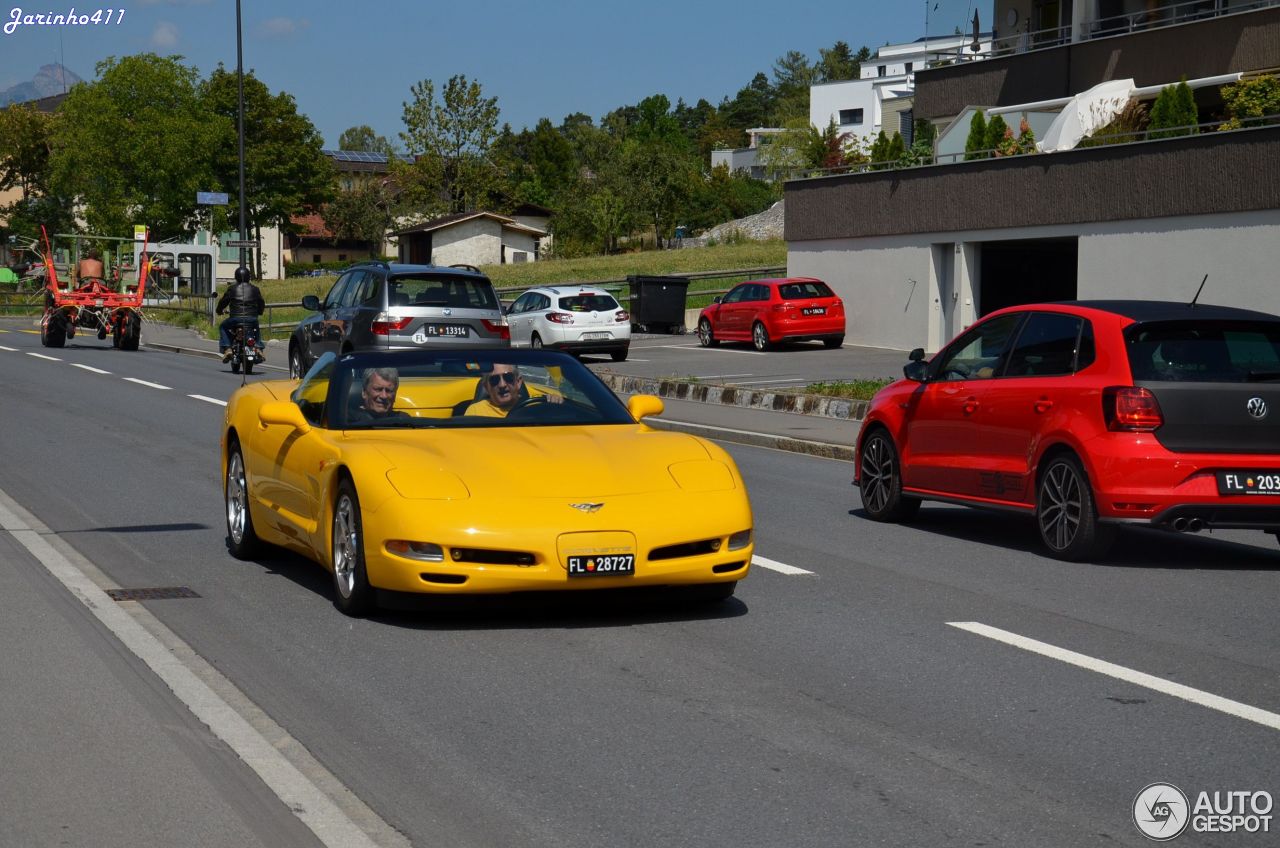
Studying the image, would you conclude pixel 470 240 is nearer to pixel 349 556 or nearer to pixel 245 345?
pixel 245 345

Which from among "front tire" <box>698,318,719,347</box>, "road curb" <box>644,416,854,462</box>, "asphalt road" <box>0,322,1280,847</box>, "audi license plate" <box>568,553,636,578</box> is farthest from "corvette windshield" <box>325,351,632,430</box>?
"front tire" <box>698,318,719,347</box>

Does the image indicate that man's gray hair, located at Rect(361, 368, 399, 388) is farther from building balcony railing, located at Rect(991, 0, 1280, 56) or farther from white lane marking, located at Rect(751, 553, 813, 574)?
building balcony railing, located at Rect(991, 0, 1280, 56)

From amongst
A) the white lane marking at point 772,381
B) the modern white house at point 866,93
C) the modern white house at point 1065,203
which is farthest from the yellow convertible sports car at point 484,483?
the modern white house at point 866,93

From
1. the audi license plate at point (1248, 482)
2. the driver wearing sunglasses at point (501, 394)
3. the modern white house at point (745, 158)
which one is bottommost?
the audi license plate at point (1248, 482)

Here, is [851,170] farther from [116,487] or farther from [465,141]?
[465,141]

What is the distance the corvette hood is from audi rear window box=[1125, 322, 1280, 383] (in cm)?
304

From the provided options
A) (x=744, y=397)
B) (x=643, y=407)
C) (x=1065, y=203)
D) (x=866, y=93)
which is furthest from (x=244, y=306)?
(x=866, y=93)

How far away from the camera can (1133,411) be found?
9.82 meters

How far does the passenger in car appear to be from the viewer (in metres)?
8.83

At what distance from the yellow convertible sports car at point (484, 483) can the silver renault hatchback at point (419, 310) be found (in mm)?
12308

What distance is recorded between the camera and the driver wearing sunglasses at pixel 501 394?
29.5ft

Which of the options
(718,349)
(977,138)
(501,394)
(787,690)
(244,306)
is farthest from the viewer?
(718,349)

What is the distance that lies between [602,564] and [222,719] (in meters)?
2.02

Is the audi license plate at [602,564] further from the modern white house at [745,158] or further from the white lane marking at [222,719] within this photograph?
the modern white house at [745,158]
